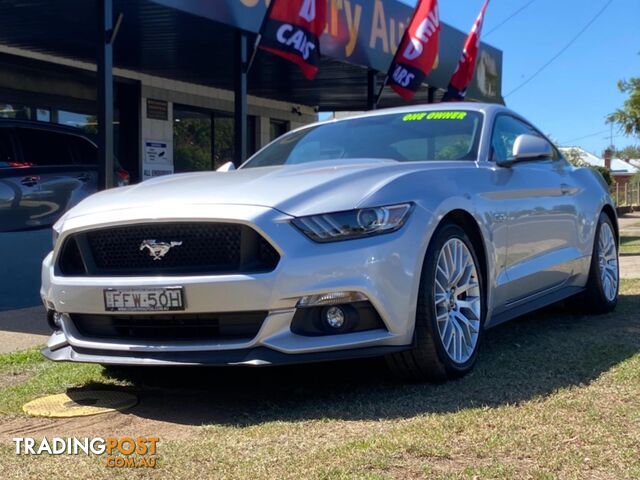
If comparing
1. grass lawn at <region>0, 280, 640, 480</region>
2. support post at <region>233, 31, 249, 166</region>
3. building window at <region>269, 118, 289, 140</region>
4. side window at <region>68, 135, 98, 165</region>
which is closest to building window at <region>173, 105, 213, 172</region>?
building window at <region>269, 118, 289, 140</region>

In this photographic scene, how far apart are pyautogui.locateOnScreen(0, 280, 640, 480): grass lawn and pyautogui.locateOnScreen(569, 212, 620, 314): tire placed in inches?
39.3

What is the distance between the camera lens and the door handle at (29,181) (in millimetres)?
7984

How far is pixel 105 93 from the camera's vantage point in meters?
7.98

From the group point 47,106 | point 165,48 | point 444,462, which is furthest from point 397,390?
point 47,106

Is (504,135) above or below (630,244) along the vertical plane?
above

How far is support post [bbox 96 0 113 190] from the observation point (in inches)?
313

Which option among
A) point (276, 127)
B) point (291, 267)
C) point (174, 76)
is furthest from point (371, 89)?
point (291, 267)

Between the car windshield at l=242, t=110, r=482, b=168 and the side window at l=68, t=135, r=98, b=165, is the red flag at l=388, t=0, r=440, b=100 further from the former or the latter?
the car windshield at l=242, t=110, r=482, b=168

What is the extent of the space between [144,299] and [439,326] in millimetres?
1434

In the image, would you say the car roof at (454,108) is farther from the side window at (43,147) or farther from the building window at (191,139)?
the building window at (191,139)

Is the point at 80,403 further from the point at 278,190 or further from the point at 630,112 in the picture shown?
the point at 630,112

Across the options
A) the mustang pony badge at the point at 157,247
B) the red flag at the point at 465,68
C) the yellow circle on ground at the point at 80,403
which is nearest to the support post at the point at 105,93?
the yellow circle on ground at the point at 80,403

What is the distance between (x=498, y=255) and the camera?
4.58 meters

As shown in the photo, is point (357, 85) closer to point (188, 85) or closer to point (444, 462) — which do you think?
point (188, 85)
